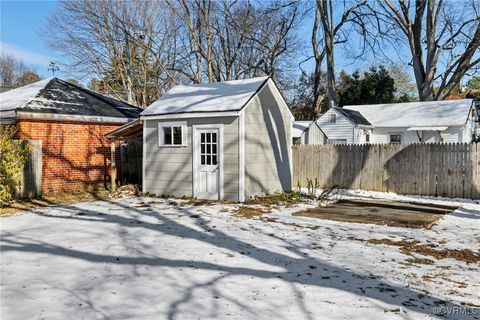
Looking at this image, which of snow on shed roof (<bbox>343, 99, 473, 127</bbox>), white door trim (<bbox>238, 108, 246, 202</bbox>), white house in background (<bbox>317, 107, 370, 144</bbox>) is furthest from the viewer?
white house in background (<bbox>317, 107, 370, 144</bbox>)

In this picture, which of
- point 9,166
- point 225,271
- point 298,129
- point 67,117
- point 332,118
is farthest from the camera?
point 332,118

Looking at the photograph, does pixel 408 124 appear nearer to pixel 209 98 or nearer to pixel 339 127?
pixel 339 127

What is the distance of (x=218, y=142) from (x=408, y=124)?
55.9 ft

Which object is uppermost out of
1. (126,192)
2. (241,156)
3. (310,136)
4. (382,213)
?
(310,136)

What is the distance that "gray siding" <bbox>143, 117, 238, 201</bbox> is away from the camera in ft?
39.4

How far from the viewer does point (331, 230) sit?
8.39 meters

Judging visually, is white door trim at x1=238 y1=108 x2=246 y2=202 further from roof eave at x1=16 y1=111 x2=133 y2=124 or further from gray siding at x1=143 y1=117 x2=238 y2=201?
roof eave at x1=16 y1=111 x2=133 y2=124

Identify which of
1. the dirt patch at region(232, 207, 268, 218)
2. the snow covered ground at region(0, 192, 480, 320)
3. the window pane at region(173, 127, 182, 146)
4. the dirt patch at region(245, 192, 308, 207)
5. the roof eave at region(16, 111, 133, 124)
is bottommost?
the snow covered ground at region(0, 192, 480, 320)

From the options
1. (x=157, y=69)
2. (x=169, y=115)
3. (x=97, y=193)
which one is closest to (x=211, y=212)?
(x=169, y=115)

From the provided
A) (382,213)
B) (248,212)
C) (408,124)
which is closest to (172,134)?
(248,212)

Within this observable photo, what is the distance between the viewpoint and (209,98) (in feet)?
43.0

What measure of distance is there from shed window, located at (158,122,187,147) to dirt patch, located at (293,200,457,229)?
457 cm

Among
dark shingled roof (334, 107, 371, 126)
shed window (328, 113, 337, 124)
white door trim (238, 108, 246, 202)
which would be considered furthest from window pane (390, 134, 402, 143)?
white door trim (238, 108, 246, 202)

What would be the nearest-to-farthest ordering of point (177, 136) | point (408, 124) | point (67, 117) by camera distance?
point (177, 136)
point (67, 117)
point (408, 124)
